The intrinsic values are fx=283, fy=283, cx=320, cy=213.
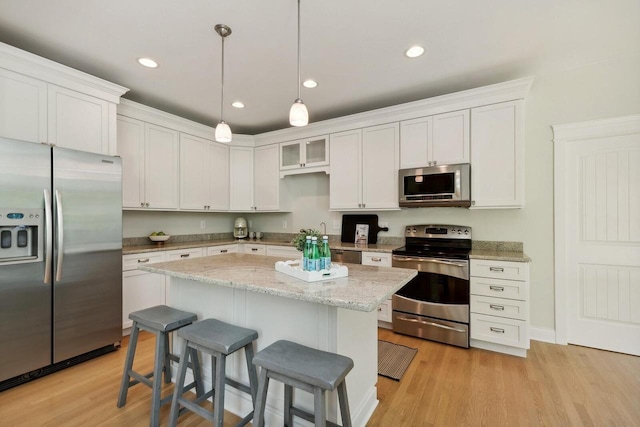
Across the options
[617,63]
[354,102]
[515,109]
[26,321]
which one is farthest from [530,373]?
[26,321]

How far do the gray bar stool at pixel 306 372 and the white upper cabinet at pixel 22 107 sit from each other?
258cm

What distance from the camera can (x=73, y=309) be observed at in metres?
2.35

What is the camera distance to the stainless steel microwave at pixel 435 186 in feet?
9.61

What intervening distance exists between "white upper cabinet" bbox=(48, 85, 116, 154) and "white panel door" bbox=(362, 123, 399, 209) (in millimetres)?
2702

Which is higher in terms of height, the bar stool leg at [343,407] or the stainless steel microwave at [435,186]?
the stainless steel microwave at [435,186]

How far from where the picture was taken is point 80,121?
2.54 m

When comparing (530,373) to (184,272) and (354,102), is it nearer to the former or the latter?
(184,272)

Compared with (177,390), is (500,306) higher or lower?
higher

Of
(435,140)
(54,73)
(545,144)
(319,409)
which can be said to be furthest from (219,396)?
(545,144)

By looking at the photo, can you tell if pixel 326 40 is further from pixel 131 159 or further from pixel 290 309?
pixel 131 159

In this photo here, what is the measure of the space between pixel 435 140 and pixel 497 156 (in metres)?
0.62

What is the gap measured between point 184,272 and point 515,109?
320 centimetres

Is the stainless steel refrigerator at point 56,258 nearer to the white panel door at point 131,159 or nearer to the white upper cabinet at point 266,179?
the white panel door at point 131,159

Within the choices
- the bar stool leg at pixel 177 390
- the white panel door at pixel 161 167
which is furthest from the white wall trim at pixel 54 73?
the bar stool leg at pixel 177 390
